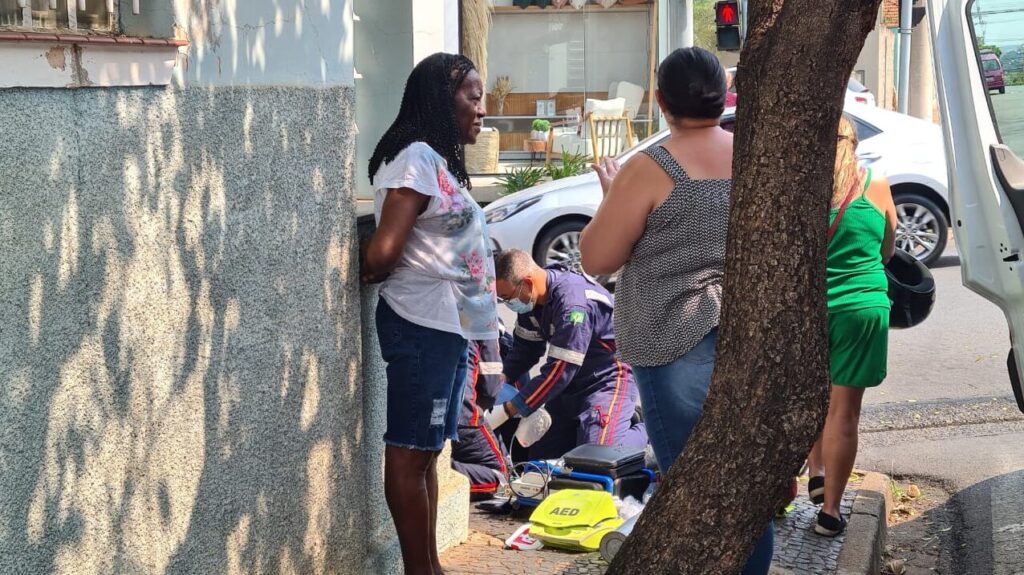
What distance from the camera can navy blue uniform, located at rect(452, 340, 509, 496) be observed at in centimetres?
579

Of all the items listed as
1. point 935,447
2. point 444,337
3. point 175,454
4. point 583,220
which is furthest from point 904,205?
point 175,454

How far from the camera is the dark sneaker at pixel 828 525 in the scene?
5.08 metres

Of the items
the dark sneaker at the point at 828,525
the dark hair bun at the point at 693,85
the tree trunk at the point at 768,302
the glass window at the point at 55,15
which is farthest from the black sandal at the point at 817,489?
the glass window at the point at 55,15

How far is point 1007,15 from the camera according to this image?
4.86m

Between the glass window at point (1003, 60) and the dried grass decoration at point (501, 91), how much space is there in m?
16.4

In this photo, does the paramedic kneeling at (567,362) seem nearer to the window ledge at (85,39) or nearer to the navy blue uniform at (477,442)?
the navy blue uniform at (477,442)

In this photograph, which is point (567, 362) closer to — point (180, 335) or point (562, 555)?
point (562, 555)

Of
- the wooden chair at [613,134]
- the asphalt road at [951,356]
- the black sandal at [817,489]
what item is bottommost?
the asphalt road at [951,356]

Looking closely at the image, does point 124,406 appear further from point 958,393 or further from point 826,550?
point 958,393

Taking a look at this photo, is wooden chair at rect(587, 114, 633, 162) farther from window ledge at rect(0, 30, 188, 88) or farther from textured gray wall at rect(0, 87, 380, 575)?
window ledge at rect(0, 30, 188, 88)

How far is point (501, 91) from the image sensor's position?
21.1 m

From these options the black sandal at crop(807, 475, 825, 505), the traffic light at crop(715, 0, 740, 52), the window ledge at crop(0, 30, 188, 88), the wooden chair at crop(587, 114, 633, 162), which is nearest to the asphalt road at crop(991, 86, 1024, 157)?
the black sandal at crop(807, 475, 825, 505)

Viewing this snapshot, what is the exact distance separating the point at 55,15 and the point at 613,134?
56.9 feet

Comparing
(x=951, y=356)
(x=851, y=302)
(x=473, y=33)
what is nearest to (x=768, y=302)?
(x=851, y=302)
